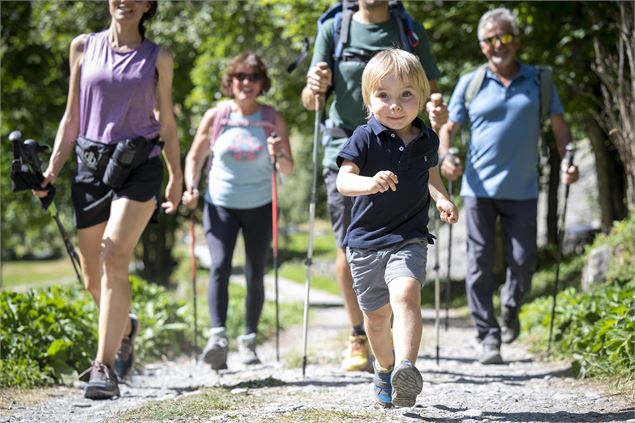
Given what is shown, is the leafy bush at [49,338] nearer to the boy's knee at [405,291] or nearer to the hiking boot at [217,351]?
the hiking boot at [217,351]

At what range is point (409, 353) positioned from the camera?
13.9 ft

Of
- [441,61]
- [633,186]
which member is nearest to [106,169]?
[633,186]

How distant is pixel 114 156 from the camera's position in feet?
17.8

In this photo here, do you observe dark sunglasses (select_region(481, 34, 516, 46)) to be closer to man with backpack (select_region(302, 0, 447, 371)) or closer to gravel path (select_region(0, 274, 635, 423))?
man with backpack (select_region(302, 0, 447, 371))

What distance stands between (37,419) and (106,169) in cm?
149

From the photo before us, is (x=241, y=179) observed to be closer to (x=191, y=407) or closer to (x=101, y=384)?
(x=101, y=384)

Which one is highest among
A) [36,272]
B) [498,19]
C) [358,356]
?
[498,19]

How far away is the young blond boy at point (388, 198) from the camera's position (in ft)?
14.6

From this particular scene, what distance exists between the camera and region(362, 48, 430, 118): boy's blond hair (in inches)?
175

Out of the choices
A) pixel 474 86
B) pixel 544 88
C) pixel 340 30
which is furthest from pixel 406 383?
pixel 544 88

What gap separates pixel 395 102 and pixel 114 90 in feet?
6.14

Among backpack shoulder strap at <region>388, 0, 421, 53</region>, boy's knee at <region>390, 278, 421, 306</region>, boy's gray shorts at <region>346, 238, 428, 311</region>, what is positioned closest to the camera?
boy's knee at <region>390, 278, 421, 306</region>

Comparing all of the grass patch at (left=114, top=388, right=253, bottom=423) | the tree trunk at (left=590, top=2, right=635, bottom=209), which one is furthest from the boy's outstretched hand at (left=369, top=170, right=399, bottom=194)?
the tree trunk at (left=590, top=2, right=635, bottom=209)

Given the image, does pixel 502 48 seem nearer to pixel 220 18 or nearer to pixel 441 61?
pixel 441 61
